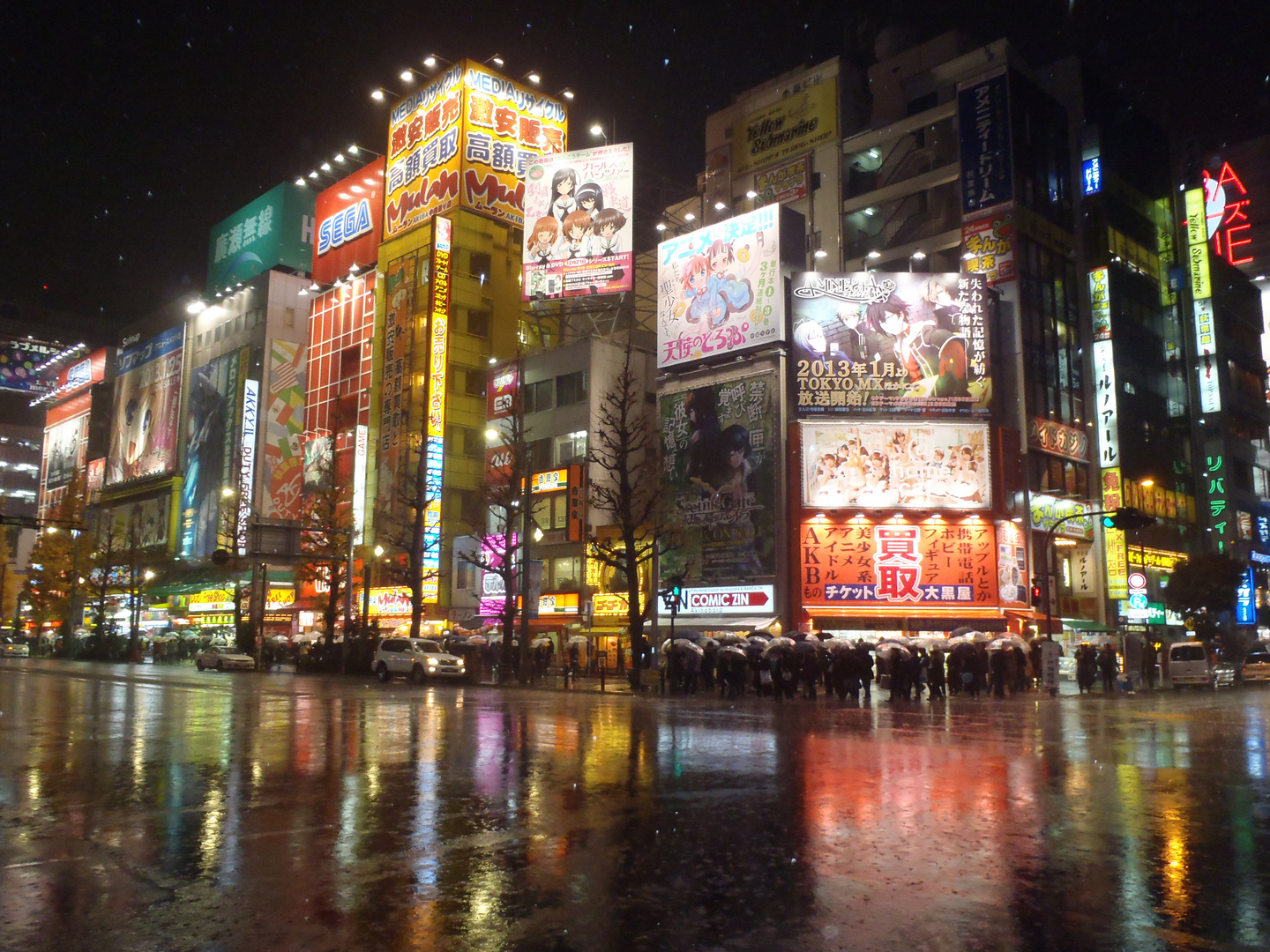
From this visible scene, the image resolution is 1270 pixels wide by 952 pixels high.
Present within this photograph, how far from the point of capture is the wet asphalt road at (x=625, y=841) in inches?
205

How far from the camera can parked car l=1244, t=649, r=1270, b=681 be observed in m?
39.0

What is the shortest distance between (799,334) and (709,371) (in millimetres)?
4669

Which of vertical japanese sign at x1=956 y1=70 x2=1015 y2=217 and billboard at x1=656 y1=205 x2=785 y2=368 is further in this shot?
vertical japanese sign at x1=956 y1=70 x2=1015 y2=217

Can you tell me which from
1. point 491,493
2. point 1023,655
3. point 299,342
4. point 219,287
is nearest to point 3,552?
point 219,287

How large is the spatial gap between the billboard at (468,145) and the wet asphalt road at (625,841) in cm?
5146

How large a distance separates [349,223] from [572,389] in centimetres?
3133

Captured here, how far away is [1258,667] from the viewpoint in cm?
3925

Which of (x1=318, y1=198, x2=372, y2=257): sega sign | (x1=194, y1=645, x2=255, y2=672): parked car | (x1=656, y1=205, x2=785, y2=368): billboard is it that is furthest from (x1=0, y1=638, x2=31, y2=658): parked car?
(x1=656, y1=205, x2=785, y2=368): billboard

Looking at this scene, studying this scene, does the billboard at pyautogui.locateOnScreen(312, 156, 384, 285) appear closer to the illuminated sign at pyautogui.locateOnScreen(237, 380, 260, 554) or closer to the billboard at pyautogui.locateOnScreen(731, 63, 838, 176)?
the illuminated sign at pyautogui.locateOnScreen(237, 380, 260, 554)

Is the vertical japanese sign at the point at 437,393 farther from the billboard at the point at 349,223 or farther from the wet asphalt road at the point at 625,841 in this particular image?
the wet asphalt road at the point at 625,841

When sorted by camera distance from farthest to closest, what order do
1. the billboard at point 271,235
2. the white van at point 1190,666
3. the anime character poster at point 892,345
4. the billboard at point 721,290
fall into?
the billboard at point 271,235 < the billboard at point 721,290 < the anime character poster at point 892,345 < the white van at point 1190,666

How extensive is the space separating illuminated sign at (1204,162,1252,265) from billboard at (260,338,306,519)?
6113 centimetres

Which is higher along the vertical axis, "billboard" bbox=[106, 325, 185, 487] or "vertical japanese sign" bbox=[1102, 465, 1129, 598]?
"billboard" bbox=[106, 325, 185, 487]

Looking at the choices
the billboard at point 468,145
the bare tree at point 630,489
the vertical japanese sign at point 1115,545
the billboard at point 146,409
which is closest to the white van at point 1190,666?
the vertical japanese sign at point 1115,545
